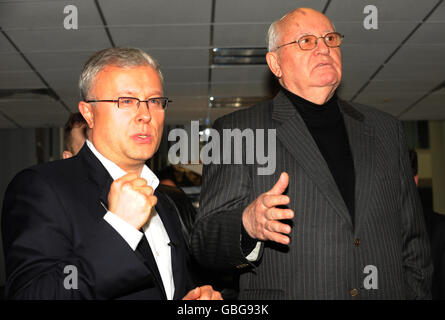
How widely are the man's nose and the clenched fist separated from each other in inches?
11.4

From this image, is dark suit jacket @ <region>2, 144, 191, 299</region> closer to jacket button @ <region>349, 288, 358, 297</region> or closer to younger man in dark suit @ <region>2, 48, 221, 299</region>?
younger man in dark suit @ <region>2, 48, 221, 299</region>

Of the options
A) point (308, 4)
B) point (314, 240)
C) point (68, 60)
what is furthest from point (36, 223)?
point (68, 60)

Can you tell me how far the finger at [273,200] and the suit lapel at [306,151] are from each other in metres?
0.32

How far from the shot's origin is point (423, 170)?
10.4 meters

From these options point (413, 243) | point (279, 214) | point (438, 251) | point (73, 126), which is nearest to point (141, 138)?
point (279, 214)

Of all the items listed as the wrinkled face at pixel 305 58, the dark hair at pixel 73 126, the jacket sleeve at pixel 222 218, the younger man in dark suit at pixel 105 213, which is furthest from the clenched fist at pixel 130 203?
the dark hair at pixel 73 126

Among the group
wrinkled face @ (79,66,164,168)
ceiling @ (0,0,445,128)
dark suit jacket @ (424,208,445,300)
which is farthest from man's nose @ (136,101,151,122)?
ceiling @ (0,0,445,128)

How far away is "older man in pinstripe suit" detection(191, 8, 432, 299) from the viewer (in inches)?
58.4

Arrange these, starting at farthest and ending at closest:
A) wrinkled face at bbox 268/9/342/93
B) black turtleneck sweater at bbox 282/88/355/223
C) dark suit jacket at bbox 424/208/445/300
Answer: dark suit jacket at bbox 424/208/445/300 → wrinkled face at bbox 268/9/342/93 → black turtleneck sweater at bbox 282/88/355/223

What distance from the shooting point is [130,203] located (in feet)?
3.60

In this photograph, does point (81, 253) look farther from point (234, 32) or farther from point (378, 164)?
point (234, 32)

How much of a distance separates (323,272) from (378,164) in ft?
1.28

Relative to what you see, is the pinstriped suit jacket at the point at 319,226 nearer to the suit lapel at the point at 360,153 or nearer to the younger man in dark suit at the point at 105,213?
the suit lapel at the point at 360,153
